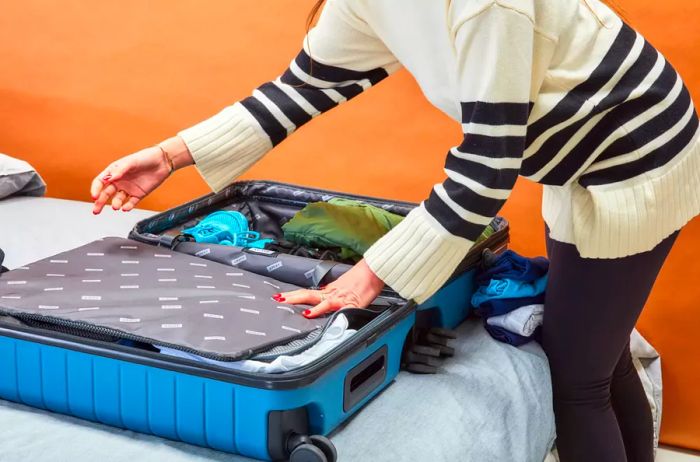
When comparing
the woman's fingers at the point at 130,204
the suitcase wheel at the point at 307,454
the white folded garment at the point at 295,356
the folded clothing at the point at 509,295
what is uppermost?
the woman's fingers at the point at 130,204

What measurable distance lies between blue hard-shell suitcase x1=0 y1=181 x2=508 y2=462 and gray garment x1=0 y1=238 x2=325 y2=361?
0.13 ft

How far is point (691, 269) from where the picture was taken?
69.6 inches

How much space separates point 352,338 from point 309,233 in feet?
1.52

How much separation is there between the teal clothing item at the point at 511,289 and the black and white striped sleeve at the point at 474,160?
286mm

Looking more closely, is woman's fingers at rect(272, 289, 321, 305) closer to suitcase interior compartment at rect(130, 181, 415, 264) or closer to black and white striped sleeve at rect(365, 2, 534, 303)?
black and white striped sleeve at rect(365, 2, 534, 303)

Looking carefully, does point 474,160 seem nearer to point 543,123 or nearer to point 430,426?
point 543,123

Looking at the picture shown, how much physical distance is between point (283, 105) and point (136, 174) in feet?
0.85

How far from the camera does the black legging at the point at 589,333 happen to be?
122 cm

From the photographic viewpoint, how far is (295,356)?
102 centimetres

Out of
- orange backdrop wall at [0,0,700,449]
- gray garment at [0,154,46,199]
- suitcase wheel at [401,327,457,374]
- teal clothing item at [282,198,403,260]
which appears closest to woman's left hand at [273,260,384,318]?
suitcase wheel at [401,327,457,374]

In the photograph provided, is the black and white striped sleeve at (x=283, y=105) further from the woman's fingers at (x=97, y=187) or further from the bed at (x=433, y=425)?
the bed at (x=433, y=425)

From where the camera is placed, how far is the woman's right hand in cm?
134

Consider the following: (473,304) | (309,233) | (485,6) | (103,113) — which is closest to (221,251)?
(309,233)

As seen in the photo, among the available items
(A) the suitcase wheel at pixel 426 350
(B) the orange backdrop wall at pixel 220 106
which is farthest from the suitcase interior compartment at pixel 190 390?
(B) the orange backdrop wall at pixel 220 106
